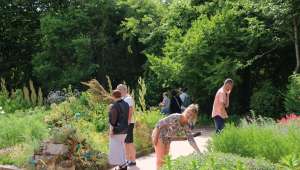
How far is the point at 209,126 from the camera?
1761 centimetres

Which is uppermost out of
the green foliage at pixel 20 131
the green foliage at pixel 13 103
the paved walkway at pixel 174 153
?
the green foliage at pixel 13 103

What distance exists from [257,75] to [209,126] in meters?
3.07

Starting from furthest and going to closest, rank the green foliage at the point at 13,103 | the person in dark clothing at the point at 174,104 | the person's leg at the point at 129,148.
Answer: the green foliage at the point at 13,103 < the person in dark clothing at the point at 174,104 < the person's leg at the point at 129,148

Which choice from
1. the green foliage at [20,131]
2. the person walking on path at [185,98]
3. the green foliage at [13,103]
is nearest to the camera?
the green foliage at [20,131]

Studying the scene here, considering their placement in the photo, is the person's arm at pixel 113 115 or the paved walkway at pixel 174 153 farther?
the paved walkway at pixel 174 153

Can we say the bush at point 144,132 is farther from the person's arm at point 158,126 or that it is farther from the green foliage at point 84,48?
the green foliage at point 84,48

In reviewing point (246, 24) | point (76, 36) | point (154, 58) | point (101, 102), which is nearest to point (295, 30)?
point (246, 24)

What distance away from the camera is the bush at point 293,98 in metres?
15.1

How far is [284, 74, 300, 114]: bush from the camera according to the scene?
1514 centimetres

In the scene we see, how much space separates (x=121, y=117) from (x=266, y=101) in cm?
836

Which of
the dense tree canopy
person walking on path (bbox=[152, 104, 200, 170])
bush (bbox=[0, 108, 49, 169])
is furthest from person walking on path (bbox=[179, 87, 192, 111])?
person walking on path (bbox=[152, 104, 200, 170])

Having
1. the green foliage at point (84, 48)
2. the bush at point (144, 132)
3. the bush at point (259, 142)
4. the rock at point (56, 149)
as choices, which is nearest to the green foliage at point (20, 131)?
the rock at point (56, 149)

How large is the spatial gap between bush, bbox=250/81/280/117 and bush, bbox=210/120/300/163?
7.80 m

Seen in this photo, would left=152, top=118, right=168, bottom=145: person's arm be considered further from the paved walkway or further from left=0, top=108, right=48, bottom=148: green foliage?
left=0, top=108, right=48, bottom=148: green foliage
